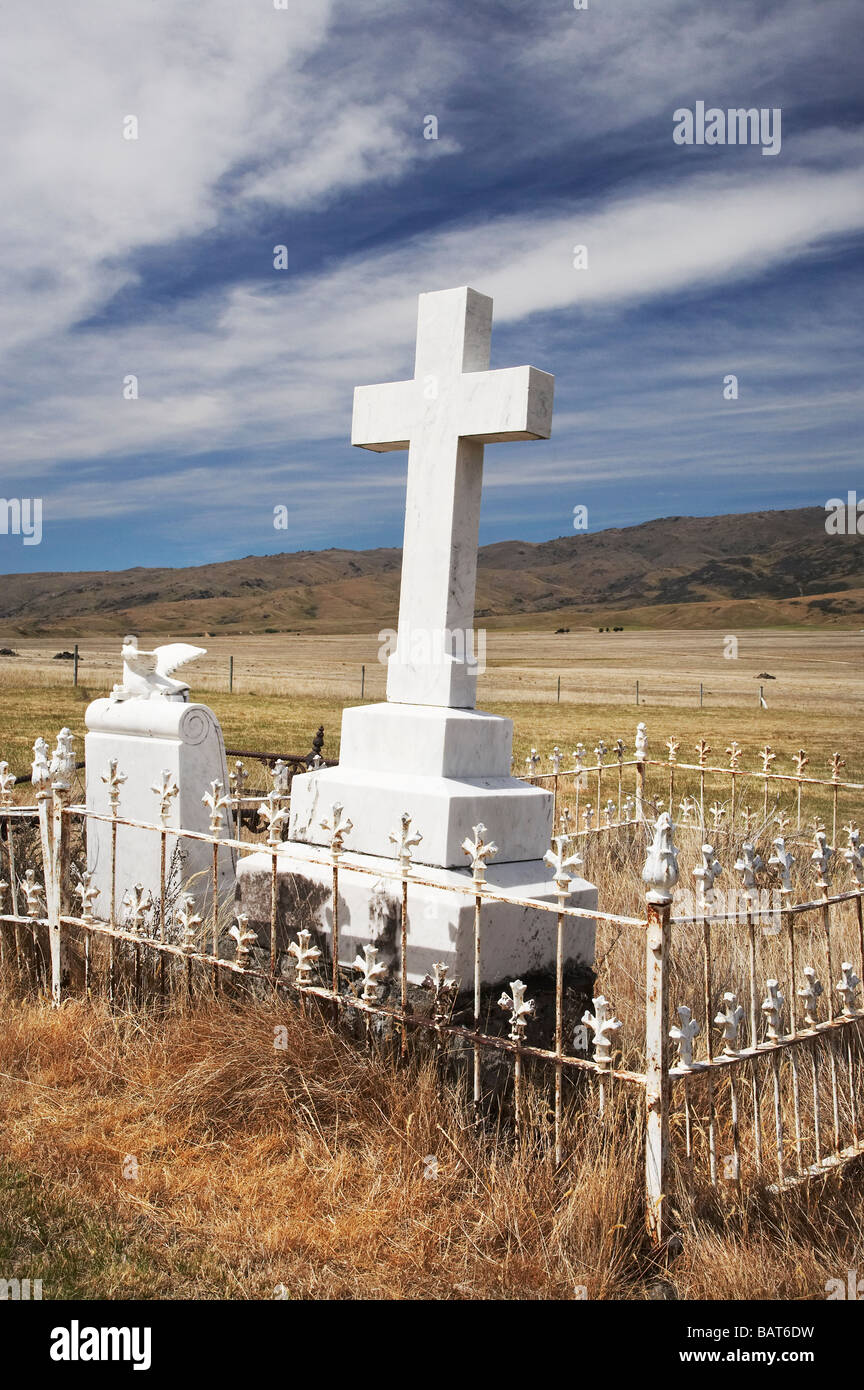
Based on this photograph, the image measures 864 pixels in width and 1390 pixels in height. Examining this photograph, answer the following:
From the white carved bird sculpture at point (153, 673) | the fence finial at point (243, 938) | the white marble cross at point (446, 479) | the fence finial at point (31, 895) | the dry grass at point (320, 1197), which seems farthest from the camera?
the white carved bird sculpture at point (153, 673)

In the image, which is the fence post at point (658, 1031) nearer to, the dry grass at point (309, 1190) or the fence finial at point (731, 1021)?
the dry grass at point (309, 1190)

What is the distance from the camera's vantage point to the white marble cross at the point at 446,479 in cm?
442

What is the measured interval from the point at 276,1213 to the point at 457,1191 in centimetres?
58

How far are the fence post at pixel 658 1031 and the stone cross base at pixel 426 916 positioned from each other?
851 mm

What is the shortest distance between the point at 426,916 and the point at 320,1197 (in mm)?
1021

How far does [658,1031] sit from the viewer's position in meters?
3.07

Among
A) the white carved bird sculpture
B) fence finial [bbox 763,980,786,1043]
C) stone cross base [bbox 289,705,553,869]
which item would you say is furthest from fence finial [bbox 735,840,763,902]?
the white carved bird sculpture

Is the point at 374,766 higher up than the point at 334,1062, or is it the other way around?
the point at 374,766

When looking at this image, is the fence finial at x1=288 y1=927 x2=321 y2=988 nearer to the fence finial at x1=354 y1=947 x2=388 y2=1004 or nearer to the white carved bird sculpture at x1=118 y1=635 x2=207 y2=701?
Answer: the fence finial at x1=354 y1=947 x2=388 y2=1004

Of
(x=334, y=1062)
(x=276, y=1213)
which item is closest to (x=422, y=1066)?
(x=334, y=1062)

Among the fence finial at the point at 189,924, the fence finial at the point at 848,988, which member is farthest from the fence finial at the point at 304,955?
the fence finial at the point at 848,988
